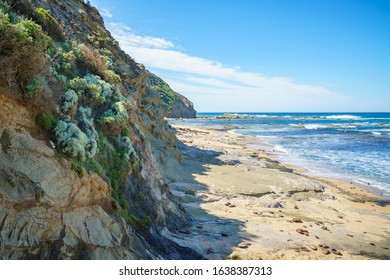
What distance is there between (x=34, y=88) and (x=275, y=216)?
32.5 feet

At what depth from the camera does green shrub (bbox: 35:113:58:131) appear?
21.2ft

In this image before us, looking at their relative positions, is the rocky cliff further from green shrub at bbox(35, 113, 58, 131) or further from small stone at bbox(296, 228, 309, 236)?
small stone at bbox(296, 228, 309, 236)

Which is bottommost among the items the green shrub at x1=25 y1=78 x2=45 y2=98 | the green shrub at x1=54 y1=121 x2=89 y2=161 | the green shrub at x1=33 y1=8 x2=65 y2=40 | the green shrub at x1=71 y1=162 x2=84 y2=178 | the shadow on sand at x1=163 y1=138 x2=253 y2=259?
the shadow on sand at x1=163 y1=138 x2=253 y2=259

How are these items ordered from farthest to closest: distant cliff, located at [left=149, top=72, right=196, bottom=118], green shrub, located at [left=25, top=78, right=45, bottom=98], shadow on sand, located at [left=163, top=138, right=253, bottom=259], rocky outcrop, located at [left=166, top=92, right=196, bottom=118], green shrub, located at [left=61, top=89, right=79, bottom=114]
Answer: rocky outcrop, located at [left=166, top=92, right=196, bottom=118] → distant cliff, located at [left=149, top=72, right=196, bottom=118] → shadow on sand, located at [left=163, top=138, right=253, bottom=259] → green shrub, located at [left=61, top=89, right=79, bottom=114] → green shrub, located at [left=25, top=78, right=45, bottom=98]

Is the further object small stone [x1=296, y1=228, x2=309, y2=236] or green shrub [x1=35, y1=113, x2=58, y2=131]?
small stone [x1=296, y1=228, x2=309, y2=236]

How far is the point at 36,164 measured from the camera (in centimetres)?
607

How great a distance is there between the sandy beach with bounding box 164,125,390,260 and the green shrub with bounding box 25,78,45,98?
5.03m

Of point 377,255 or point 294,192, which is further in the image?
point 294,192

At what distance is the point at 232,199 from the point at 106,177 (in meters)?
9.09

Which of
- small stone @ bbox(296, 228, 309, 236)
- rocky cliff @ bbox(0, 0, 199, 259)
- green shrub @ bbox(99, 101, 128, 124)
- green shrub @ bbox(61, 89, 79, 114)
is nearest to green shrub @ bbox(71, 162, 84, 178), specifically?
rocky cliff @ bbox(0, 0, 199, 259)

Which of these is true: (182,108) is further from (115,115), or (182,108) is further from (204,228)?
(115,115)

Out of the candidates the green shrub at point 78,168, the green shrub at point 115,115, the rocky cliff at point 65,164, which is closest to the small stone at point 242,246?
the rocky cliff at point 65,164

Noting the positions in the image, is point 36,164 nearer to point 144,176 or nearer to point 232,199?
point 144,176

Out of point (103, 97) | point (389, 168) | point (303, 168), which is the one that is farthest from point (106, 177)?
point (389, 168)
